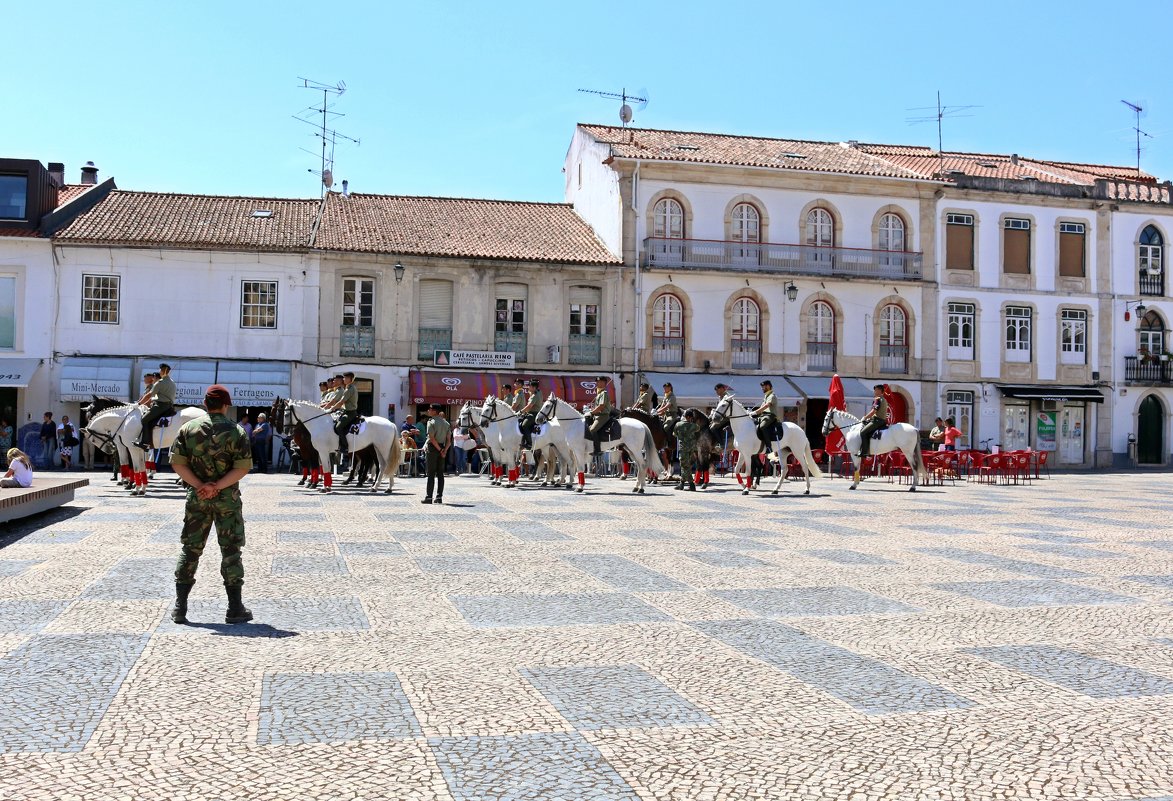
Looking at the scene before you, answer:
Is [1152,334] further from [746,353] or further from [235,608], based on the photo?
[235,608]

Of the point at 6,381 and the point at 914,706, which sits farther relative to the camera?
the point at 6,381

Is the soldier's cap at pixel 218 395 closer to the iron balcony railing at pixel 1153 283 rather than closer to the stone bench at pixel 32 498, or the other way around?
the stone bench at pixel 32 498

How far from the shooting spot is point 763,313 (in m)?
37.1

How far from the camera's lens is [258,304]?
33625 mm

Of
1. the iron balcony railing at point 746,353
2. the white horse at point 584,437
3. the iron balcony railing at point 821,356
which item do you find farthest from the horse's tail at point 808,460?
the iron balcony railing at point 821,356

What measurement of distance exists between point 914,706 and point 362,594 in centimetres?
443

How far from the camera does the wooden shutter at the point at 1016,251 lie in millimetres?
39125

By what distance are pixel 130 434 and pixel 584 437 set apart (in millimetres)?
8151

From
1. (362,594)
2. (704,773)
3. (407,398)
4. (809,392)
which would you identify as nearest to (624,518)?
(362,594)

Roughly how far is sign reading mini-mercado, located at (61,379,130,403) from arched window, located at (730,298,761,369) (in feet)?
63.5

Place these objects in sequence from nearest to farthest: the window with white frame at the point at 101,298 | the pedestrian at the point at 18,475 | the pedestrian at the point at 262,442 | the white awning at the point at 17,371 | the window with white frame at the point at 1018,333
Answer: the pedestrian at the point at 18,475 < the pedestrian at the point at 262,442 < the white awning at the point at 17,371 < the window with white frame at the point at 101,298 < the window with white frame at the point at 1018,333

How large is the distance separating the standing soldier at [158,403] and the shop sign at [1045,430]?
30998 mm

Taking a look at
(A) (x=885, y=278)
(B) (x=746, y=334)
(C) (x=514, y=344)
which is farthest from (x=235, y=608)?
(A) (x=885, y=278)

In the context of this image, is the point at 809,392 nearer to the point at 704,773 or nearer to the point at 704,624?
the point at 704,624
